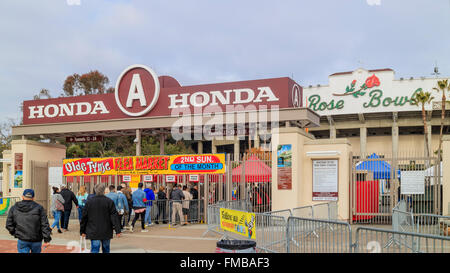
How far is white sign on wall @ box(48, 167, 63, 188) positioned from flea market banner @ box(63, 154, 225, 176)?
1.24 ft

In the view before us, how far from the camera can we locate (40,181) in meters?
24.3

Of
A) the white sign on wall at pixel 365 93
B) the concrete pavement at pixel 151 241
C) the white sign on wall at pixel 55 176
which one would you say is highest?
the white sign on wall at pixel 365 93

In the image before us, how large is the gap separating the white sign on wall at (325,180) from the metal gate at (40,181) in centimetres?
1357

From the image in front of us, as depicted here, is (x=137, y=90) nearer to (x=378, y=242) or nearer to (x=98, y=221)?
(x=98, y=221)

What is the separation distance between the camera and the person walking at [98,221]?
9.45 metres

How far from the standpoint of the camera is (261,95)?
67.7 ft

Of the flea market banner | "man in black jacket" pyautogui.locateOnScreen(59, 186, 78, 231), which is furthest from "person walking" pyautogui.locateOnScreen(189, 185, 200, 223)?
"man in black jacket" pyautogui.locateOnScreen(59, 186, 78, 231)

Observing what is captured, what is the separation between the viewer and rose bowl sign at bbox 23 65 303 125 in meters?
20.6

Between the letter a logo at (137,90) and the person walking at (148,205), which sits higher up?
the letter a logo at (137,90)

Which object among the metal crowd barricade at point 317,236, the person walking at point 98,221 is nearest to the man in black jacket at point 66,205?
the person walking at point 98,221

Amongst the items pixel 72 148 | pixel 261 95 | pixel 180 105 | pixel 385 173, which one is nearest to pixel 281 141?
pixel 261 95

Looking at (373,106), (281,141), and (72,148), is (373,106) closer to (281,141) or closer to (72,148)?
(72,148)

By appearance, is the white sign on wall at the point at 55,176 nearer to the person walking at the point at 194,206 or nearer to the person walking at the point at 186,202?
the person walking at the point at 194,206
